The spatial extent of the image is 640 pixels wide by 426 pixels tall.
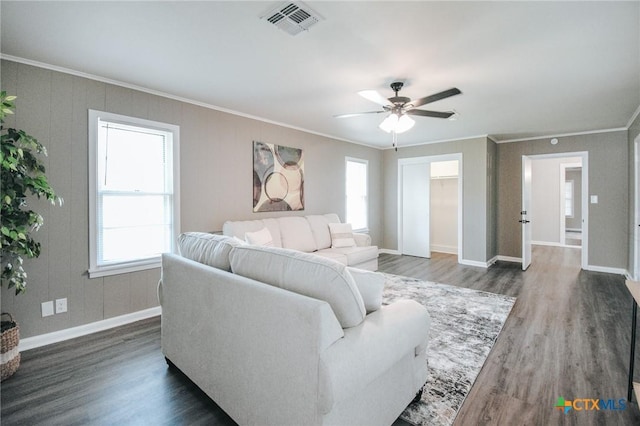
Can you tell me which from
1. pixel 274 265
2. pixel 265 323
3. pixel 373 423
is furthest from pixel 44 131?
pixel 373 423

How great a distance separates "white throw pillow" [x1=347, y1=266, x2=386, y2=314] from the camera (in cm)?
162

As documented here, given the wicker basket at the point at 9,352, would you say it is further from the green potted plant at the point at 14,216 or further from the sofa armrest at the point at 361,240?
the sofa armrest at the point at 361,240

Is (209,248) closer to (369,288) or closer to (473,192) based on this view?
(369,288)

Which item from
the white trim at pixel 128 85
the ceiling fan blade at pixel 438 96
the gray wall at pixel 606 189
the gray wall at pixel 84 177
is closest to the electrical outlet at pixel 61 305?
the gray wall at pixel 84 177

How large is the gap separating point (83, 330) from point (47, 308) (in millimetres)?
379

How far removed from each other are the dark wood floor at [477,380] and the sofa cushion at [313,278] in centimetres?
96

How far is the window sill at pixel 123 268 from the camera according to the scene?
9.95 ft

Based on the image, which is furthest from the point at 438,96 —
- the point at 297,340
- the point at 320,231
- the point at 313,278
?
the point at 320,231

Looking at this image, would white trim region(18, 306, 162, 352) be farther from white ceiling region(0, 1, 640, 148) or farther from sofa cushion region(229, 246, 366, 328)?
white ceiling region(0, 1, 640, 148)

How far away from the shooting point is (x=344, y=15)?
2.02 meters

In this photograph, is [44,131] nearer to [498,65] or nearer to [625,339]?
[498,65]

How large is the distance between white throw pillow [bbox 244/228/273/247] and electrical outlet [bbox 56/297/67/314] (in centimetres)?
181

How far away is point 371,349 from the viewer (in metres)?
1.40

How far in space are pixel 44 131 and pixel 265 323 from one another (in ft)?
9.49
